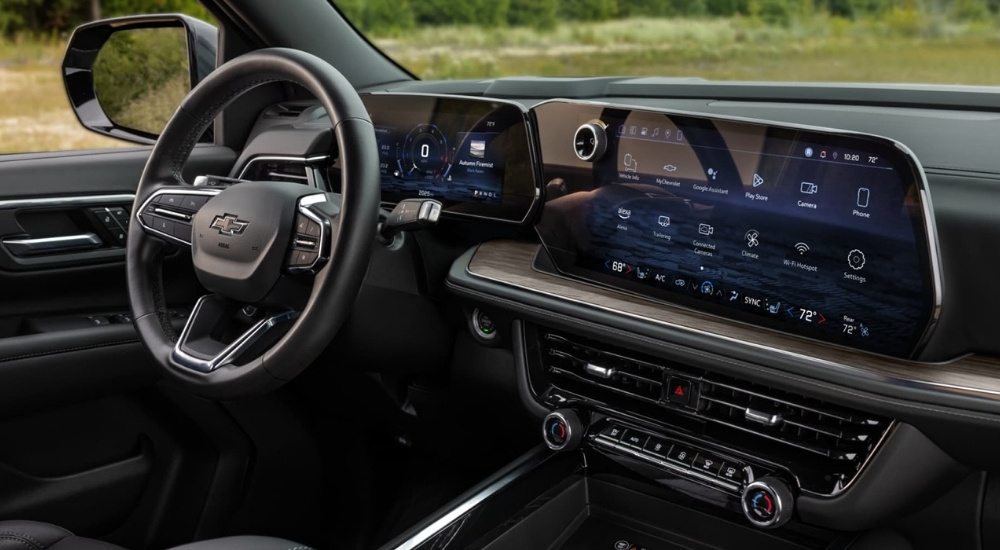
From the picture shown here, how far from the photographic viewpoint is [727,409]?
1.47 metres

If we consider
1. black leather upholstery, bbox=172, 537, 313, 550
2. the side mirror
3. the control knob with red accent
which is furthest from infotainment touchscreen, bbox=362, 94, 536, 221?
black leather upholstery, bbox=172, 537, 313, 550

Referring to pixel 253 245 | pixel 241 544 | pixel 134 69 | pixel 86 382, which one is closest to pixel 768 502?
pixel 241 544

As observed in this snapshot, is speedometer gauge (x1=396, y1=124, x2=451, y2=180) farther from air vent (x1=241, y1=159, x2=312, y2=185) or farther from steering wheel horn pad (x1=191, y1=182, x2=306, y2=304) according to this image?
steering wheel horn pad (x1=191, y1=182, x2=306, y2=304)

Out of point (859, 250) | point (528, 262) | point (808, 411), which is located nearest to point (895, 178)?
point (859, 250)

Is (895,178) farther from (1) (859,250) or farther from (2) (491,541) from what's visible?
(2) (491,541)

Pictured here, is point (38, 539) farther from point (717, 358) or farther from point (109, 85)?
point (109, 85)

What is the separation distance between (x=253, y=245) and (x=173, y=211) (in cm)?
22

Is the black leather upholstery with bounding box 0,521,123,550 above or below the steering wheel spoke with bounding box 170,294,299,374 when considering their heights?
below

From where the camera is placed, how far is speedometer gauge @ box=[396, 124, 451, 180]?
74.7 inches

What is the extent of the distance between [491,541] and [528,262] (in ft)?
1.77

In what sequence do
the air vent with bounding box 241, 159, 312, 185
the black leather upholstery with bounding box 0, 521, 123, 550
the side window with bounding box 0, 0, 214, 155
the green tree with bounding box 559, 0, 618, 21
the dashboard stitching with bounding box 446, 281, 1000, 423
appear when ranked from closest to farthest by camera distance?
the dashboard stitching with bounding box 446, 281, 1000, 423
the black leather upholstery with bounding box 0, 521, 123, 550
the air vent with bounding box 241, 159, 312, 185
the side window with bounding box 0, 0, 214, 155
the green tree with bounding box 559, 0, 618, 21

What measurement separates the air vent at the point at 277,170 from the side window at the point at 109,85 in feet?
1.19

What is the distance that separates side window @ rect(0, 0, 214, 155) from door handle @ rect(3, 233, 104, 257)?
230 mm

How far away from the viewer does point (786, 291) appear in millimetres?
1373
